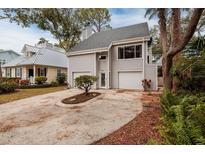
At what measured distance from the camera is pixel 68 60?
13.5 meters

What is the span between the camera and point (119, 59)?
12.2 meters

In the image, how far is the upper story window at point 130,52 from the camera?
1141cm

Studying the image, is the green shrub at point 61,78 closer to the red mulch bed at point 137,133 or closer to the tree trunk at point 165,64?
the tree trunk at point 165,64

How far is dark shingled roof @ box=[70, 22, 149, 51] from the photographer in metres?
12.2

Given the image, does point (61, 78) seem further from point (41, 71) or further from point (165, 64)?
point (165, 64)

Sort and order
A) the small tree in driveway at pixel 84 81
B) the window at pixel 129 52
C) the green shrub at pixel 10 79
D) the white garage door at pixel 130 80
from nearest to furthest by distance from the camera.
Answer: the small tree in driveway at pixel 84 81 < the green shrub at pixel 10 79 < the white garage door at pixel 130 80 < the window at pixel 129 52

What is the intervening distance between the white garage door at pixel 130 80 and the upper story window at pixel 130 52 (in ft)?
4.40

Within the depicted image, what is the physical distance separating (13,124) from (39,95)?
475cm

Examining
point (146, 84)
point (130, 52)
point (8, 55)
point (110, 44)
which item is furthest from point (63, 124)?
point (110, 44)

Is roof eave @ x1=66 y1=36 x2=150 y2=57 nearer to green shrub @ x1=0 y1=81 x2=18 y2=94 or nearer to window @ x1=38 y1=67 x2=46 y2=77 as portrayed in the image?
window @ x1=38 y1=67 x2=46 y2=77

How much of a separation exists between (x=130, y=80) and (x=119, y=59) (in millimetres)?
1949

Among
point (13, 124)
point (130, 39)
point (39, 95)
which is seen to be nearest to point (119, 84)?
point (130, 39)

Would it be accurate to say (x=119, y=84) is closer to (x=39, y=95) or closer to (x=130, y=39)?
(x=130, y=39)

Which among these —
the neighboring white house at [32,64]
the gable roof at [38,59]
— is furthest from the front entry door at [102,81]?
the gable roof at [38,59]
